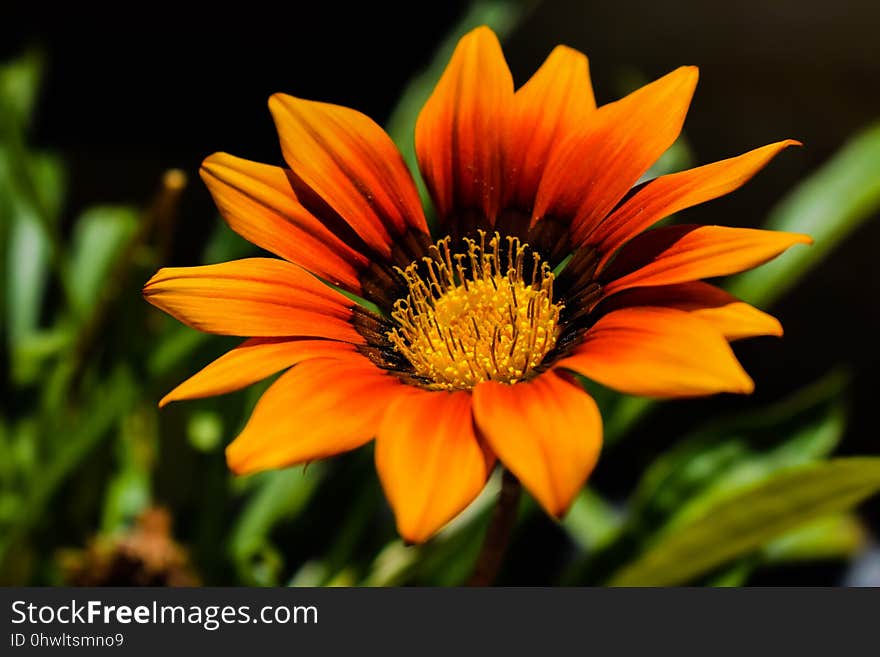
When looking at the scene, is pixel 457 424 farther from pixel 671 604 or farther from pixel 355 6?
pixel 355 6

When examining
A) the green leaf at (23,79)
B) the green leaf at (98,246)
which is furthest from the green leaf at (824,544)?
the green leaf at (23,79)

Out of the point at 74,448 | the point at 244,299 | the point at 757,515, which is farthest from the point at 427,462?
the point at 74,448

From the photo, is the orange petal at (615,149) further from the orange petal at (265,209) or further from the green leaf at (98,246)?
the green leaf at (98,246)

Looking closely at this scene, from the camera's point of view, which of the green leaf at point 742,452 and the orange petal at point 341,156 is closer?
the orange petal at point 341,156

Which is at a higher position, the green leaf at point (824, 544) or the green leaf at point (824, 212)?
the green leaf at point (824, 212)

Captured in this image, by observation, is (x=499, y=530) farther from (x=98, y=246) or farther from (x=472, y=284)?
(x=98, y=246)

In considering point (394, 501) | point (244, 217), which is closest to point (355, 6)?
point (244, 217)
